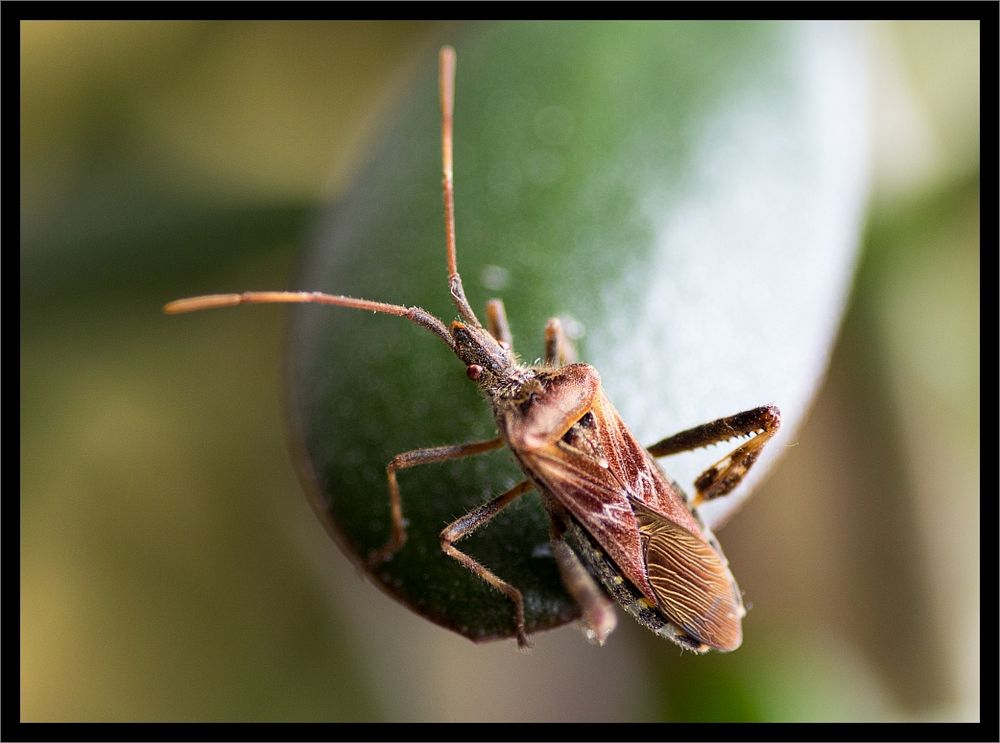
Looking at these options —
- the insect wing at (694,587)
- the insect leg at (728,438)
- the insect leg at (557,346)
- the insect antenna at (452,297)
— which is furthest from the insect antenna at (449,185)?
the insect wing at (694,587)

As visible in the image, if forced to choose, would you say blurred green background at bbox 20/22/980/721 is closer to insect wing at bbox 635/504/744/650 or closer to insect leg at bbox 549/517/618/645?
insect wing at bbox 635/504/744/650

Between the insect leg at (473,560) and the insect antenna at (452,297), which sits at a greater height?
the insect antenna at (452,297)

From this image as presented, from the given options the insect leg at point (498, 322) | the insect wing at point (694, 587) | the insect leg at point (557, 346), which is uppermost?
the insect leg at point (498, 322)

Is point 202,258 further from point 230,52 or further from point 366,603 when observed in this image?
point 366,603

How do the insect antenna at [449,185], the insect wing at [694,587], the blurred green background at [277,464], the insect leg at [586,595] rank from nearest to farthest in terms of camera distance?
1. the insect leg at [586,595]
2. the insect antenna at [449,185]
3. the insect wing at [694,587]
4. the blurred green background at [277,464]

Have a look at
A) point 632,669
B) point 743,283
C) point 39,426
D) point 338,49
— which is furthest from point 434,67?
point 632,669

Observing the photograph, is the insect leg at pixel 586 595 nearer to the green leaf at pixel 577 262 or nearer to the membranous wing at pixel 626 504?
the green leaf at pixel 577 262

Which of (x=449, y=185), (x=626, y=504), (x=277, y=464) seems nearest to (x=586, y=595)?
(x=626, y=504)
